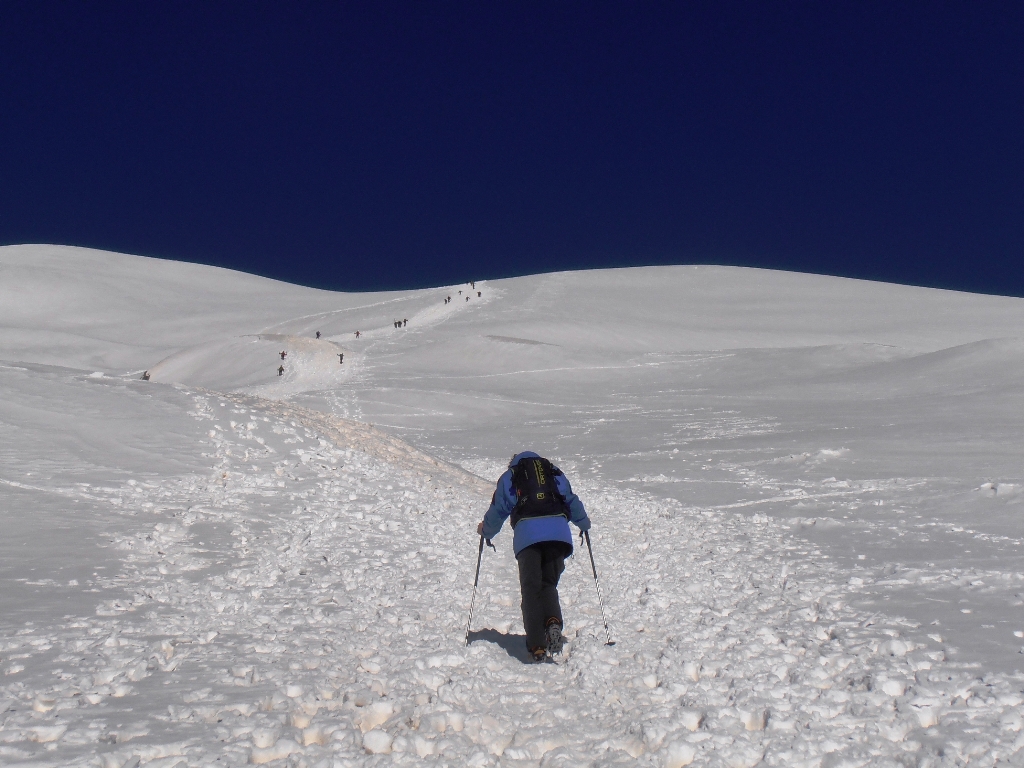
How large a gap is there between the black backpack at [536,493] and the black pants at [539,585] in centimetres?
28

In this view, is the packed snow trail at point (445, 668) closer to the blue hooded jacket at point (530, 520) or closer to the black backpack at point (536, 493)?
the blue hooded jacket at point (530, 520)

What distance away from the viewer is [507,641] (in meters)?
6.94

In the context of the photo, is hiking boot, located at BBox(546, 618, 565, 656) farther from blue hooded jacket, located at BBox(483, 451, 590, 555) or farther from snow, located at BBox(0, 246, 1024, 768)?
blue hooded jacket, located at BBox(483, 451, 590, 555)

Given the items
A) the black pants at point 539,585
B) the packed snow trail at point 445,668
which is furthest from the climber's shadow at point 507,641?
the black pants at point 539,585

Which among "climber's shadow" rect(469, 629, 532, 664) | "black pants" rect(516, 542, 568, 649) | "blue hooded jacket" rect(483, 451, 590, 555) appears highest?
"blue hooded jacket" rect(483, 451, 590, 555)

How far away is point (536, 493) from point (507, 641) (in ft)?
4.16

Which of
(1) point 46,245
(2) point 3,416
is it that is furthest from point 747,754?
(1) point 46,245

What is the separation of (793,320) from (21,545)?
66.6 m

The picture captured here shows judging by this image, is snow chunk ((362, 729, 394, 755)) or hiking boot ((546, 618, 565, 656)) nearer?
snow chunk ((362, 729, 394, 755))

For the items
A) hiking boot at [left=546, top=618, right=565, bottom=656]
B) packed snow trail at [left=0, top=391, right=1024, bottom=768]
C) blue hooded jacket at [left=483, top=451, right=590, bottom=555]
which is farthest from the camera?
blue hooded jacket at [left=483, top=451, right=590, bottom=555]

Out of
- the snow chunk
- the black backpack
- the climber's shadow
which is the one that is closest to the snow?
the snow chunk

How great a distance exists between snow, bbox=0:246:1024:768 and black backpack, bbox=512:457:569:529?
3.58 ft

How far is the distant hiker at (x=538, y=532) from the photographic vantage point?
6.45m

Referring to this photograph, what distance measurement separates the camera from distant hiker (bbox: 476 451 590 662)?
6.45 metres
